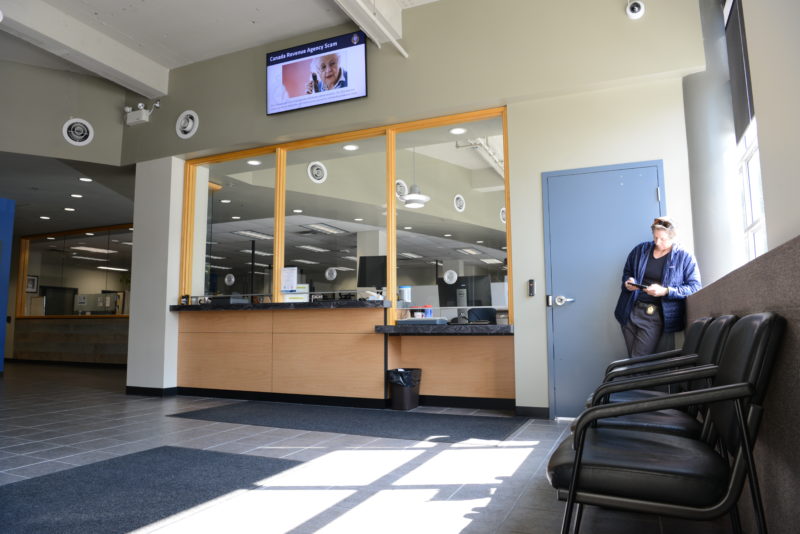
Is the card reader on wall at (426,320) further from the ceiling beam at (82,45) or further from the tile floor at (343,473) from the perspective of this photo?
the ceiling beam at (82,45)

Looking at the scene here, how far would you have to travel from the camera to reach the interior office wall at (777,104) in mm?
1448

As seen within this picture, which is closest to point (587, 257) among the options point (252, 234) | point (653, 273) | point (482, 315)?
point (653, 273)

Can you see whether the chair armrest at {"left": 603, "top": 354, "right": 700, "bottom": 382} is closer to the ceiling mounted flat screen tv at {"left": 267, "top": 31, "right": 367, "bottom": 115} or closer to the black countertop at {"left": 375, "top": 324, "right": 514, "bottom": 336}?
the black countertop at {"left": 375, "top": 324, "right": 514, "bottom": 336}

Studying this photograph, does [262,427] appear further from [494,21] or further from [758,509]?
[494,21]

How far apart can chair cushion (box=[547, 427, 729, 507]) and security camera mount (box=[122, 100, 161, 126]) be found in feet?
21.8

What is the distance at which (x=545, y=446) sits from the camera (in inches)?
138

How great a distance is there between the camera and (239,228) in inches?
257

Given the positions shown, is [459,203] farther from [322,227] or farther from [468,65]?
[322,227]

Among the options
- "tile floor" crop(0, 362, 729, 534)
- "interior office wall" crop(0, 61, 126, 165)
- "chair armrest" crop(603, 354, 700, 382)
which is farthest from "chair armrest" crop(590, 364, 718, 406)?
"interior office wall" crop(0, 61, 126, 165)

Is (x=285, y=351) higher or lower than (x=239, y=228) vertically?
lower

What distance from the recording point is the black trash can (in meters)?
5.02

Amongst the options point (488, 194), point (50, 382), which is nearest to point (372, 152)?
point (488, 194)

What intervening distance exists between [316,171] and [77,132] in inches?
123

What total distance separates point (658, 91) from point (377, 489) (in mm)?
3818
